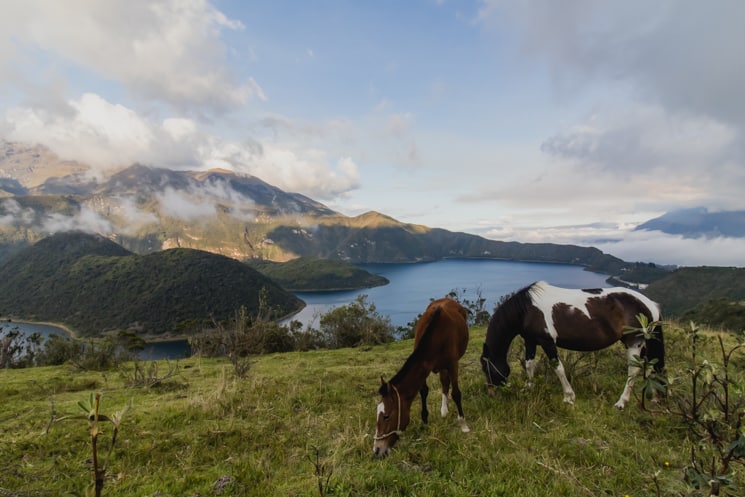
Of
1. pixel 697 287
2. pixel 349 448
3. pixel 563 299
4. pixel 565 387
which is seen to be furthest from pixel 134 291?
pixel 697 287

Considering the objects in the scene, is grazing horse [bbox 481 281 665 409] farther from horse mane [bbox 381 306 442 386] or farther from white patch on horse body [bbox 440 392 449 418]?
horse mane [bbox 381 306 442 386]

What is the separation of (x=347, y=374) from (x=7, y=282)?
22387cm

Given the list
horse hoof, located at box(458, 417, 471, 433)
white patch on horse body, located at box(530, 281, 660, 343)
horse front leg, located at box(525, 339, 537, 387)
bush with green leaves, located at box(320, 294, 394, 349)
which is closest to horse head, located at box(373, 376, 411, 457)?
horse hoof, located at box(458, 417, 471, 433)

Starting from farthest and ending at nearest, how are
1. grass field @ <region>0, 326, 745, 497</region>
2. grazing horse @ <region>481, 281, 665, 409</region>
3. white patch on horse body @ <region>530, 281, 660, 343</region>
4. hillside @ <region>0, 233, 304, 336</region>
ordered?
hillside @ <region>0, 233, 304, 336</region>, white patch on horse body @ <region>530, 281, 660, 343</region>, grazing horse @ <region>481, 281, 665, 409</region>, grass field @ <region>0, 326, 745, 497</region>

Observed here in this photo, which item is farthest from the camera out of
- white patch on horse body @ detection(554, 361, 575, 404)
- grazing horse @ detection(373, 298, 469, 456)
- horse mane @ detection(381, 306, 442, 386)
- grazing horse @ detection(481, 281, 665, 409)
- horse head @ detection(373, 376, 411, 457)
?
grazing horse @ detection(481, 281, 665, 409)

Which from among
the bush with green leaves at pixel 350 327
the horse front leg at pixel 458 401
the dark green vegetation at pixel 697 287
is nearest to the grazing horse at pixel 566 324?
the horse front leg at pixel 458 401

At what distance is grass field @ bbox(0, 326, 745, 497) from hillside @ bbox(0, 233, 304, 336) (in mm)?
115403

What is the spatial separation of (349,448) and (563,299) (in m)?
5.01

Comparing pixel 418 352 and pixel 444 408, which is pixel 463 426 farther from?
pixel 418 352

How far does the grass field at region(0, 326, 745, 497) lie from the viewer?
3.96 m

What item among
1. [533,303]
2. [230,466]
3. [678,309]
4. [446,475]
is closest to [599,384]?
[533,303]

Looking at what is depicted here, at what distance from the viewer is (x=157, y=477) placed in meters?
4.27

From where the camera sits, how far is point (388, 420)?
4.84 m

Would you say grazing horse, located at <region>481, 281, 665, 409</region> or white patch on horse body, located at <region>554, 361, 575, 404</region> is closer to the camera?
white patch on horse body, located at <region>554, 361, 575, 404</region>
